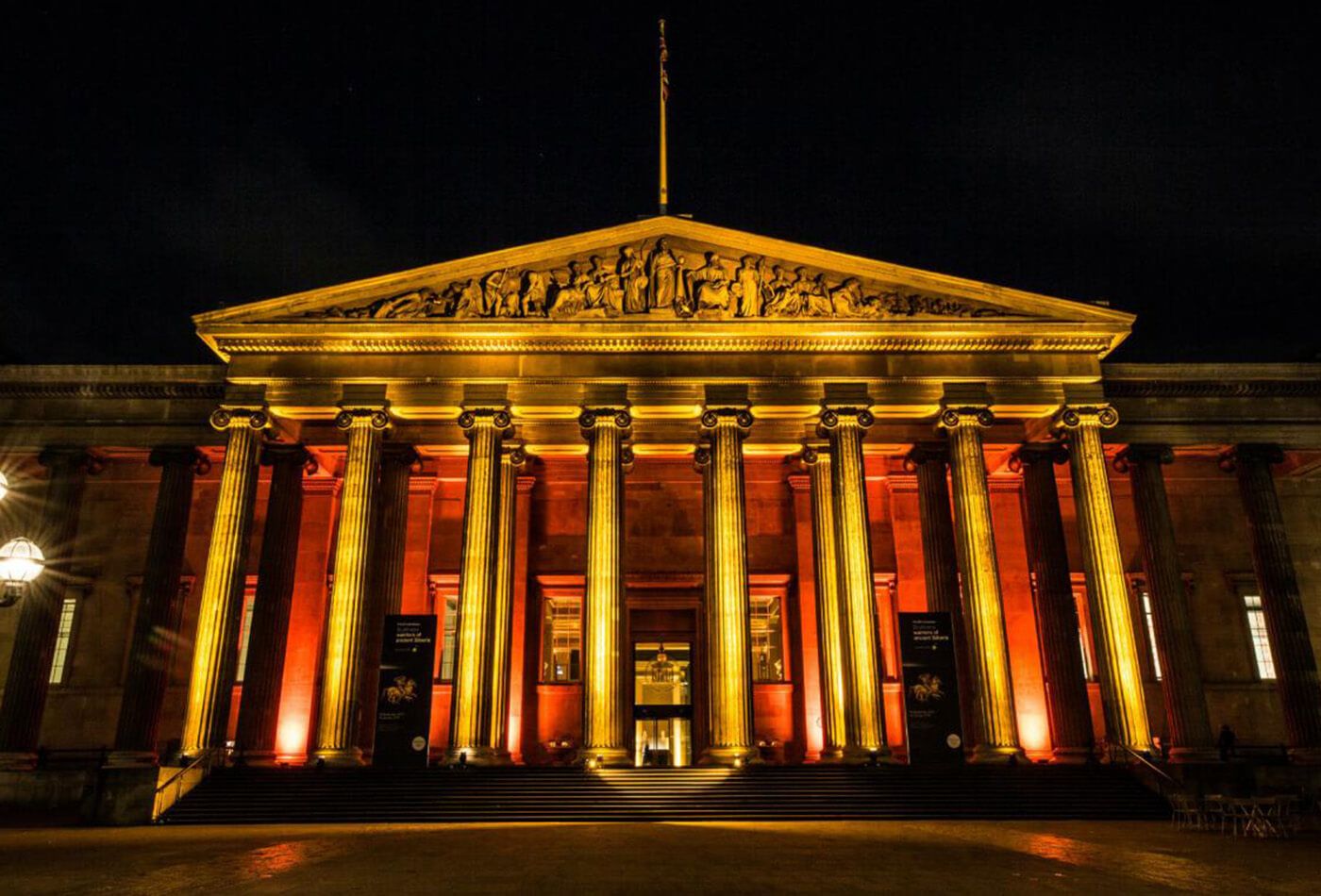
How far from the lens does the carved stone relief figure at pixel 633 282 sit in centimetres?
2633

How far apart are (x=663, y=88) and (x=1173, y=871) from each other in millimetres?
24270

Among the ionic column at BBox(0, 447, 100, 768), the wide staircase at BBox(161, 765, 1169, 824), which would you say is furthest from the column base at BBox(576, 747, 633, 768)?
the ionic column at BBox(0, 447, 100, 768)

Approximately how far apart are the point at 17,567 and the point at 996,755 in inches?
819

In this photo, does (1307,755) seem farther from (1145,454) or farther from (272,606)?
(272,606)

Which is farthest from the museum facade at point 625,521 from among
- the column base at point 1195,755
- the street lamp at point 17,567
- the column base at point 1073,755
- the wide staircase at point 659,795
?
the street lamp at point 17,567

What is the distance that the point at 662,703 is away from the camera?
29906 mm

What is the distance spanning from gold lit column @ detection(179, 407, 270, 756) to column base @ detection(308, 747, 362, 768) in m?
2.59

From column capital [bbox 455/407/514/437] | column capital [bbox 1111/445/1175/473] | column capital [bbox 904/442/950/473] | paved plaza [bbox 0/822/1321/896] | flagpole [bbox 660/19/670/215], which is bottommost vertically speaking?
paved plaza [bbox 0/822/1321/896]

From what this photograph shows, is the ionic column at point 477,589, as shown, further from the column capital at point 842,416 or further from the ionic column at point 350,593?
the column capital at point 842,416

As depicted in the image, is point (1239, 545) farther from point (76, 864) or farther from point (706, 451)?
point (76, 864)

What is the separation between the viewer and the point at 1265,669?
29.8 m

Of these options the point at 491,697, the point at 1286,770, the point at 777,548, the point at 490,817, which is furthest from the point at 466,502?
the point at 1286,770

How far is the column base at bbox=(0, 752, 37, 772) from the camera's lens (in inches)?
966

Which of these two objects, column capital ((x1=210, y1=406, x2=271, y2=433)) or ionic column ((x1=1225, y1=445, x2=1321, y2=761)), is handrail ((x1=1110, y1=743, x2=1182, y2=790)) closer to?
ionic column ((x1=1225, y1=445, x2=1321, y2=761))
